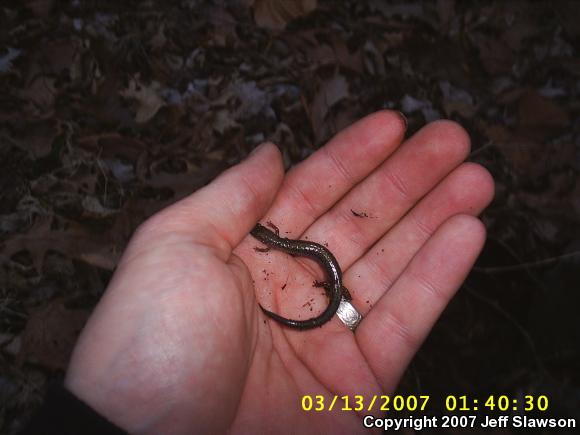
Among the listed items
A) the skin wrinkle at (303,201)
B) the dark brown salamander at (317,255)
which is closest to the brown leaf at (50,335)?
the dark brown salamander at (317,255)

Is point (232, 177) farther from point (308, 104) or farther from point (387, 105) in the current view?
point (387, 105)

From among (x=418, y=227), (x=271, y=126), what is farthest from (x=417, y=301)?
(x=271, y=126)

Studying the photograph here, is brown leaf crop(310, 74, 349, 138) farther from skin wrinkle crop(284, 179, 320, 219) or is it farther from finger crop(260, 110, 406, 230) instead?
skin wrinkle crop(284, 179, 320, 219)

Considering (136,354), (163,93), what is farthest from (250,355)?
(163,93)

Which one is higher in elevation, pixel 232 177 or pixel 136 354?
pixel 232 177

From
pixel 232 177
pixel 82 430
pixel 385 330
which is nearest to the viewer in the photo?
pixel 82 430

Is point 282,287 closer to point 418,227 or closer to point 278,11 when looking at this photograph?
point 418,227

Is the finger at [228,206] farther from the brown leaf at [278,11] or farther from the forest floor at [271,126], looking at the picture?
the brown leaf at [278,11]
